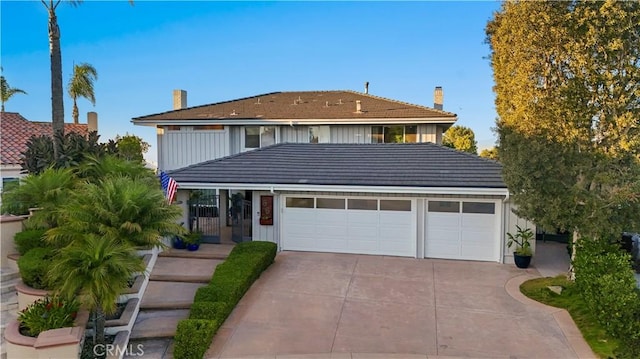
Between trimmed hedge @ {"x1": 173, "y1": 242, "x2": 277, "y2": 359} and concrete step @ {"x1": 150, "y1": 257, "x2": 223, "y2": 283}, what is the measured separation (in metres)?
0.86

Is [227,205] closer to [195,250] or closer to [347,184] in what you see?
[195,250]

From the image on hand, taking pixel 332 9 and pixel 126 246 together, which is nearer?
pixel 126 246

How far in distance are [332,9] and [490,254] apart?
11.5 metres

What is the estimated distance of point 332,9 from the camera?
16.2m

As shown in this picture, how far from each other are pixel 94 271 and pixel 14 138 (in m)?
18.3

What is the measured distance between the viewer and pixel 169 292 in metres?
9.84

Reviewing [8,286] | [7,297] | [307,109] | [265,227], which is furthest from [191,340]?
[307,109]

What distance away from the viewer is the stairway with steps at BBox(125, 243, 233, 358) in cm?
792

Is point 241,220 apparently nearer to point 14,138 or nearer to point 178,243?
point 178,243

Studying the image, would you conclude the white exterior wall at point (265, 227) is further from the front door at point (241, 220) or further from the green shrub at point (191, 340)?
the green shrub at point (191, 340)

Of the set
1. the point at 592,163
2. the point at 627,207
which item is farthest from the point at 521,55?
the point at 627,207

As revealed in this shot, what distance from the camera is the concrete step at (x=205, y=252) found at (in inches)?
500

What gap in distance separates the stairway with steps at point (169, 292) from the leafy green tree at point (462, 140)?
90.9 feet

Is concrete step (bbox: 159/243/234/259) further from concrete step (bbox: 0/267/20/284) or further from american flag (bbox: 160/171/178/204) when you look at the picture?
concrete step (bbox: 0/267/20/284)
